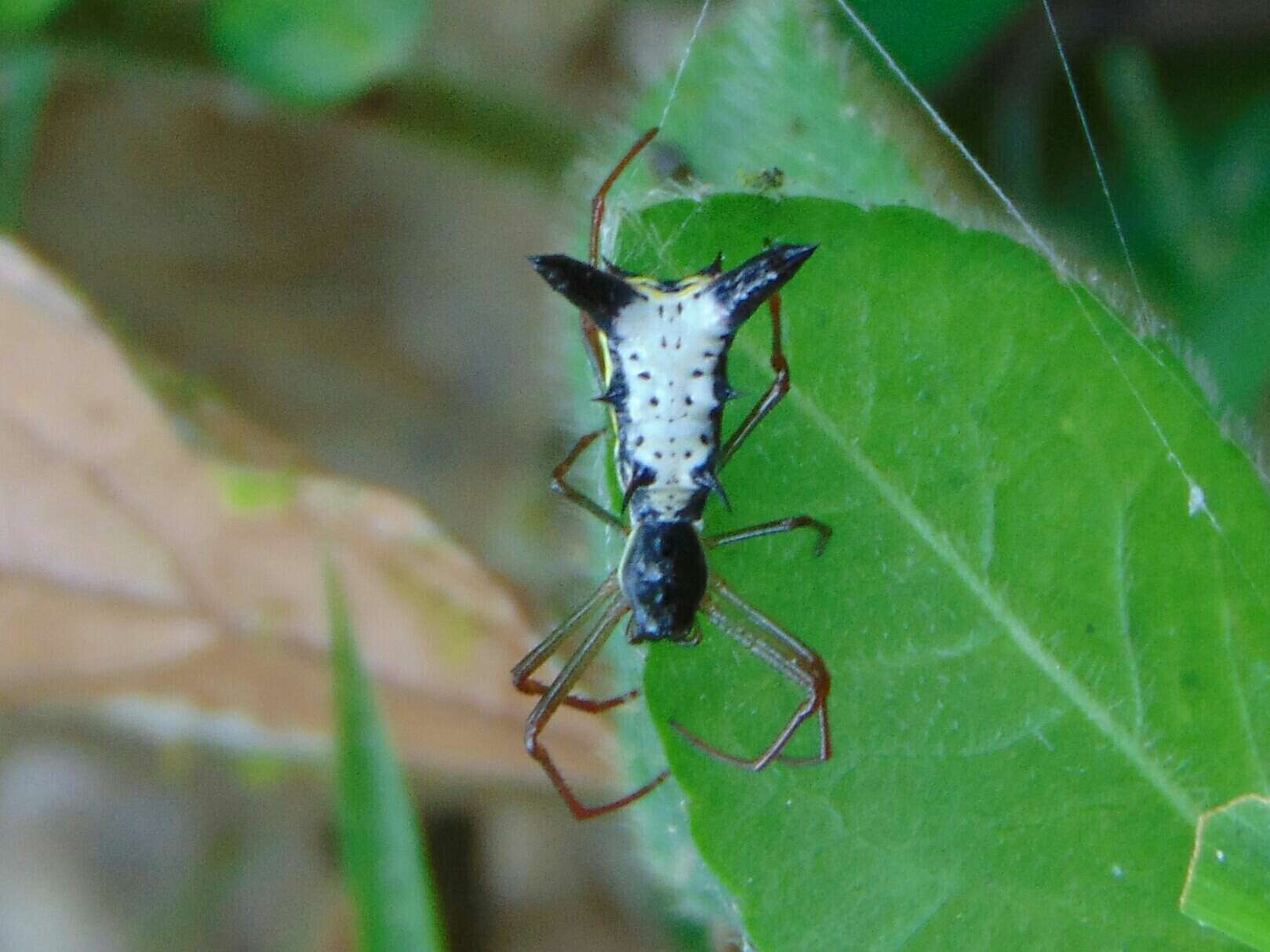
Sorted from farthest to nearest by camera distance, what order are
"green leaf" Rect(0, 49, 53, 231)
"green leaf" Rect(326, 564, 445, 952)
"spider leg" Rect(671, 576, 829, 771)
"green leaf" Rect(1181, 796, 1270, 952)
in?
1. "green leaf" Rect(0, 49, 53, 231)
2. "green leaf" Rect(326, 564, 445, 952)
3. "spider leg" Rect(671, 576, 829, 771)
4. "green leaf" Rect(1181, 796, 1270, 952)

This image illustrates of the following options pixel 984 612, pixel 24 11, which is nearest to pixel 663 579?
pixel 984 612

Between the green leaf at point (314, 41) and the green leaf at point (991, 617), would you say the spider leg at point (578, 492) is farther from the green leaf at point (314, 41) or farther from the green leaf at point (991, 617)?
the green leaf at point (314, 41)

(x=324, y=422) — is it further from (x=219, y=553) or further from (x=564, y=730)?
(x=564, y=730)

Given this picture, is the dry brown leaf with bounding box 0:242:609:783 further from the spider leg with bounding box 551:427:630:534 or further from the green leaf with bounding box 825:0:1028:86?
the green leaf with bounding box 825:0:1028:86

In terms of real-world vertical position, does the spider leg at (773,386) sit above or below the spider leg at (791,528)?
above

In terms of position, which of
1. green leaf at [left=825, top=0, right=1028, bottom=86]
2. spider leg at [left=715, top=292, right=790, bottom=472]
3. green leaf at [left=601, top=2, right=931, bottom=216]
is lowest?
spider leg at [left=715, top=292, right=790, bottom=472]

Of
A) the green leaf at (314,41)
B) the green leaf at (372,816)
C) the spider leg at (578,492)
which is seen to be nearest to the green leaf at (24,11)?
the green leaf at (314,41)

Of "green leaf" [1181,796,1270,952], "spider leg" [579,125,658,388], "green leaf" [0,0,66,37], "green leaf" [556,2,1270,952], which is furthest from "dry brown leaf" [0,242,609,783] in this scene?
"green leaf" [1181,796,1270,952]
